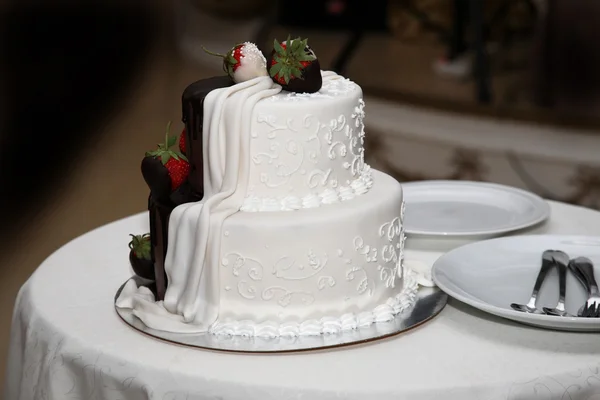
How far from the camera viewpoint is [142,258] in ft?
6.24

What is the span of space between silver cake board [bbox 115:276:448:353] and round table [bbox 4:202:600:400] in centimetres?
1

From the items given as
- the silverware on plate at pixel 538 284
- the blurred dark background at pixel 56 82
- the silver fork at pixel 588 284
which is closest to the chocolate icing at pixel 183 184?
the silverware on plate at pixel 538 284

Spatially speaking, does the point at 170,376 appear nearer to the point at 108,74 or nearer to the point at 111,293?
the point at 111,293

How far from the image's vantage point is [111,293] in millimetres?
1937

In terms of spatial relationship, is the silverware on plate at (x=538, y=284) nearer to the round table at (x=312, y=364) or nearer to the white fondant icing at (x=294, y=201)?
the round table at (x=312, y=364)

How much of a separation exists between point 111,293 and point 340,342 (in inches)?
20.6

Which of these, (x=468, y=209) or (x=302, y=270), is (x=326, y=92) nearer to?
(x=302, y=270)

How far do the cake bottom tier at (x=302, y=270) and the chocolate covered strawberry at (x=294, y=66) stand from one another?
0.23m

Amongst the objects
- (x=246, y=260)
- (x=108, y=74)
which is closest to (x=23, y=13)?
(x=108, y=74)

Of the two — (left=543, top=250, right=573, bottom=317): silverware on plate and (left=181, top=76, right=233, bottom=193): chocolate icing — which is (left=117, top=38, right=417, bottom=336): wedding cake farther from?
(left=543, top=250, right=573, bottom=317): silverware on plate

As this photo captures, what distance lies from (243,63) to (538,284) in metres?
0.69

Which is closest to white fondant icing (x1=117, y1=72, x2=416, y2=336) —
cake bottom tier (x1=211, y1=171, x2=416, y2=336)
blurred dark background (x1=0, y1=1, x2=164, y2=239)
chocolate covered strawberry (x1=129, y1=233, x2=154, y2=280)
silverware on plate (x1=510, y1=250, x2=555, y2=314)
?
cake bottom tier (x1=211, y1=171, x2=416, y2=336)

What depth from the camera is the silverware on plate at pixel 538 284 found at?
176 cm

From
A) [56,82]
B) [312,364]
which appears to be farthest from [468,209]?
[56,82]
